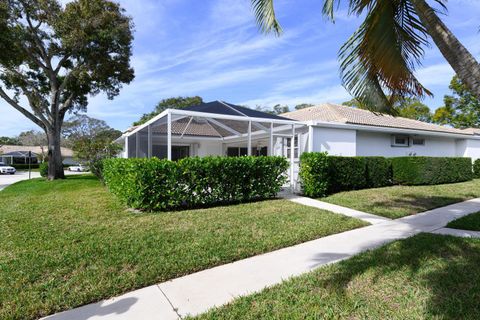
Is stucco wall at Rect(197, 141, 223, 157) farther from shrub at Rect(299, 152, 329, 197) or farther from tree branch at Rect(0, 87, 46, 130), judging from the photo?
tree branch at Rect(0, 87, 46, 130)

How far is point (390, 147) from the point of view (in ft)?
54.5

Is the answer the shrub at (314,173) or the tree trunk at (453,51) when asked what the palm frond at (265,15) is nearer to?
the tree trunk at (453,51)

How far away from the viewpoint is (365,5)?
408 centimetres

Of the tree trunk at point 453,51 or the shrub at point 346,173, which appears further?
the shrub at point 346,173

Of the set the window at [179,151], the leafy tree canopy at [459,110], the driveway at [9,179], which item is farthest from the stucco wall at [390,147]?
→ the driveway at [9,179]

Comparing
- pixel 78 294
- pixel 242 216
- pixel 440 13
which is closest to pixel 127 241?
pixel 78 294

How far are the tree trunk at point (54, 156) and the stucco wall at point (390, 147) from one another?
69.1 feet

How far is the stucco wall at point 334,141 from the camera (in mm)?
12914

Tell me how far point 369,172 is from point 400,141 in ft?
19.2

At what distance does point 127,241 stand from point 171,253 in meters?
1.16

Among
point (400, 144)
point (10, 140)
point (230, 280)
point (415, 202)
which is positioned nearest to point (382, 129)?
point (400, 144)

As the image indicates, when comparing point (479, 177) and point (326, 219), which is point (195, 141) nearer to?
point (326, 219)

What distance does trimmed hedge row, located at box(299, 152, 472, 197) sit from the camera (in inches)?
427

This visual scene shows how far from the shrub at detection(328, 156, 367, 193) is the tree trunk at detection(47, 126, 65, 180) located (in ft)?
65.5
